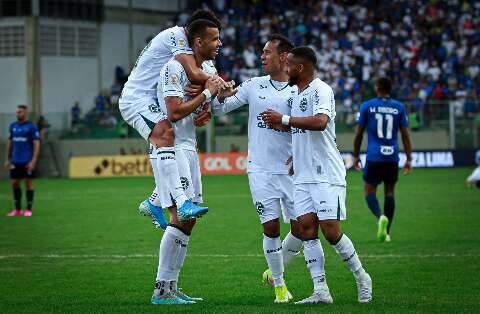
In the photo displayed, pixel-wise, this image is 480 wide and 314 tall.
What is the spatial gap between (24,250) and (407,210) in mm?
9799

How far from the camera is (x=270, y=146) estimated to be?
425 inches

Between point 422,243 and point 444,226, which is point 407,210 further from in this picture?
point 422,243

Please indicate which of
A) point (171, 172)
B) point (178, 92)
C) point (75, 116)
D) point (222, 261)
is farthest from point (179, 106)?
point (75, 116)

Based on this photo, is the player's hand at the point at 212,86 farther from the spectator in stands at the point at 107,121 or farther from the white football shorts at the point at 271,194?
the spectator in stands at the point at 107,121

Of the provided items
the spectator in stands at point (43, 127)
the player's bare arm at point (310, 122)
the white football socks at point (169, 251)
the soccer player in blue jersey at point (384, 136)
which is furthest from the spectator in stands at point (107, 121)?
the player's bare arm at point (310, 122)

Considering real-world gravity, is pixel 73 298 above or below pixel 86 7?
below

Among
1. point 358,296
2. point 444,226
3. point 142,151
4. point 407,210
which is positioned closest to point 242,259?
A: point 358,296

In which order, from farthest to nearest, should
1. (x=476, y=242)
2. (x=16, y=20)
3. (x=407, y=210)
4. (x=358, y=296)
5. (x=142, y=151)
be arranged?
(x=16, y=20) < (x=142, y=151) < (x=407, y=210) < (x=476, y=242) < (x=358, y=296)

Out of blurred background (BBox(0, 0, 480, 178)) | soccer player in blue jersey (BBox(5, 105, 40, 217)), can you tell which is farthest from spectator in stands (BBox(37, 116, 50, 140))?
soccer player in blue jersey (BBox(5, 105, 40, 217))

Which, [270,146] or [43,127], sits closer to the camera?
[270,146]

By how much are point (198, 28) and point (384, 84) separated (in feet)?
23.6

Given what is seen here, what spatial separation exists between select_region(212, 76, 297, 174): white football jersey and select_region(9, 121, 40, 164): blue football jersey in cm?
1397

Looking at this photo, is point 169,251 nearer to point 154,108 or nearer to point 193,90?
point 154,108

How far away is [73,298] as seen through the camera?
35.2 feet
